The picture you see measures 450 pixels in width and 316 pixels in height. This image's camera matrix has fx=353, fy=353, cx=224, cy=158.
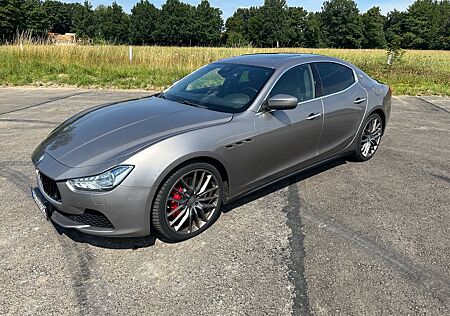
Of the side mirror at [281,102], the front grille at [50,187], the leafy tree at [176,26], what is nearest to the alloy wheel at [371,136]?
the side mirror at [281,102]

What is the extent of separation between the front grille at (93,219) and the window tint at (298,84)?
1892mm

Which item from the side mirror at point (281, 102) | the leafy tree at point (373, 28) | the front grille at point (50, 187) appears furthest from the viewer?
the leafy tree at point (373, 28)

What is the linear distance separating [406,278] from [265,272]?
3.28 ft

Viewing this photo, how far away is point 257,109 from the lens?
3279 mm

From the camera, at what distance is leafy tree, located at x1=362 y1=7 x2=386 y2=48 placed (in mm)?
74625

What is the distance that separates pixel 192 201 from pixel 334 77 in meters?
2.41

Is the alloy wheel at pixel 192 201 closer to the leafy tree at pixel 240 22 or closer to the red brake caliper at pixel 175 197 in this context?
the red brake caliper at pixel 175 197

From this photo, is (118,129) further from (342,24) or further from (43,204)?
(342,24)

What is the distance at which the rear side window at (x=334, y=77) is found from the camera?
4.03m

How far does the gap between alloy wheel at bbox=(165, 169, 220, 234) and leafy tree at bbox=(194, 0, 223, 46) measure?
80.4 meters

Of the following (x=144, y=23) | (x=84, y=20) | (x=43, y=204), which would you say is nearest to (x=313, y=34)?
(x=144, y=23)

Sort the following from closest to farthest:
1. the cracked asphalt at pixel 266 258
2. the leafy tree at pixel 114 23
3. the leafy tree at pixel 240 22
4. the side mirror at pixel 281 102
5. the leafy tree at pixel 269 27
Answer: the cracked asphalt at pixel 266 258 → the side mirror at pixel 281 102 → the leafy tree at pixel 114 23 → the leafy tree at pixel 269 27 → the leafy tree at pixel 240 22

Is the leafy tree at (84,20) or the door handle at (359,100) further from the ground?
the leafy tree at (84,20)

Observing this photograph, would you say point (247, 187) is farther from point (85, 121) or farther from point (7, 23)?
point (7, 23)
